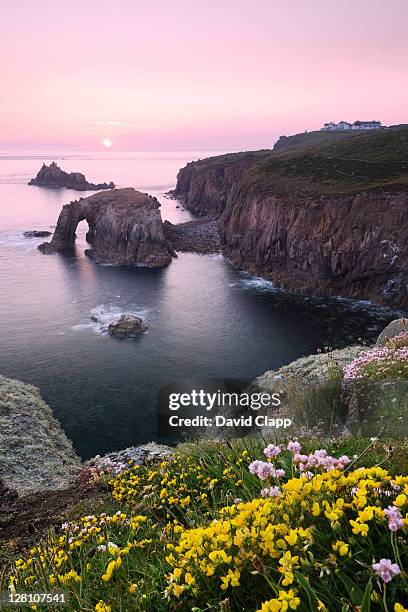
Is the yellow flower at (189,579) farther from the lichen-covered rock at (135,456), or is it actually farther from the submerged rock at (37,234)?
the submerged rock at (37,234)

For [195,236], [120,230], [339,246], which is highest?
[120,230]

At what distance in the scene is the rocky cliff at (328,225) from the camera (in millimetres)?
58812

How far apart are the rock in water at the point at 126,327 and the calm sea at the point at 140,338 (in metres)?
1.26

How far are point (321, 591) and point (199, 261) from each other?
78.7 metres

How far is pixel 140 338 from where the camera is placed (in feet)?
147

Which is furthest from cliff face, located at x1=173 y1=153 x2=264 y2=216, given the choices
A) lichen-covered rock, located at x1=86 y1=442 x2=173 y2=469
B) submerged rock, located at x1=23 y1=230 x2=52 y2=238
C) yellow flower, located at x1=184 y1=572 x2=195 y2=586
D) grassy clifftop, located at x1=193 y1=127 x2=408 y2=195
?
yellow flower, located at x1=184 y1=572 x2=195 y2=586

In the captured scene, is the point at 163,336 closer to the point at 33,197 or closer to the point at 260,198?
the point at 260,198

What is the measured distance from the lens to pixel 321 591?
308 centimetres

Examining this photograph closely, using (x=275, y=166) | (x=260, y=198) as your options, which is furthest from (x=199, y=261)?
(x=275, y=166)

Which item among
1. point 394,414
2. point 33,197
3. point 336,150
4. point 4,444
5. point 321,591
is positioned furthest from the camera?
point 33,197

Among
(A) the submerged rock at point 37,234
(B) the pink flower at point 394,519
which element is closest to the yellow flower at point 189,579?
(B) the pink flower at point 394,519

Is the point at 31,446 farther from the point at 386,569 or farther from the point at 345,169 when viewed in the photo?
the point at 345,169

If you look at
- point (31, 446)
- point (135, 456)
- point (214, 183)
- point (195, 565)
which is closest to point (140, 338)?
point (31, 446)

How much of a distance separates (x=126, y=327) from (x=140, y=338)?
2.14 metres
